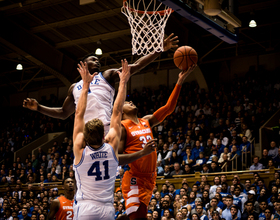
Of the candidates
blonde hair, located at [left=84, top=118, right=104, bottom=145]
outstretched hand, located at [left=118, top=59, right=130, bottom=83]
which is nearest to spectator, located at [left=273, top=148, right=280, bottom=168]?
outstretched hand, located at [left=118, top=59, right=130, bottom=83]

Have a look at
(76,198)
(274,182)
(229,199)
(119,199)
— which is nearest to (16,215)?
(119,199)

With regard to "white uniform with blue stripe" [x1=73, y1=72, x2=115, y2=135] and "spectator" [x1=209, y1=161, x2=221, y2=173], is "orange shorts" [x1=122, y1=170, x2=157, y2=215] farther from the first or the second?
"spectator" [x1=209, y1=161, x2=221, y2=173]

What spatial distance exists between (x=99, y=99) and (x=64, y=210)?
246 cm

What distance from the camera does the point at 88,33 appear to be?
19094 mm

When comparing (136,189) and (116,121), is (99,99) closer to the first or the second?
(116,121)

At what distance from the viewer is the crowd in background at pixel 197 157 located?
10.5 metres

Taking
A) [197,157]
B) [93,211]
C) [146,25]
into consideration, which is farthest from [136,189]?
[197,157]

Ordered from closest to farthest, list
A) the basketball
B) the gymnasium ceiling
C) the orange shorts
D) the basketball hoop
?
the orange shorts < the basketball < the basketball hoop < the gymnasium ceiling

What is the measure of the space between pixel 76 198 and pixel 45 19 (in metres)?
15.7

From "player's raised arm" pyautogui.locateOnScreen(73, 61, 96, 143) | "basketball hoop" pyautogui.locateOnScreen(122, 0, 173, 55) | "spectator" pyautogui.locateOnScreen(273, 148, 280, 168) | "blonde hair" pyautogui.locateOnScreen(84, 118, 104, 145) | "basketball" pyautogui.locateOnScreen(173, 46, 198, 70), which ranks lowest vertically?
"spectator" pyautogui.locateOnScreen(273, 148, 280, 168)

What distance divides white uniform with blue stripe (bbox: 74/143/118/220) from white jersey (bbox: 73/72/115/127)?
113 cm

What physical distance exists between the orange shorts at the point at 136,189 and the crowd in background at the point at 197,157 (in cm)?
479

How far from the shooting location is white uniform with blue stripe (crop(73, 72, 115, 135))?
15.6ft

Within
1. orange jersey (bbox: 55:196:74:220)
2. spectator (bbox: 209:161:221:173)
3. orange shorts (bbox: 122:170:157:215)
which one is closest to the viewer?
orange shorts (bbox: 122:170:157:215)
